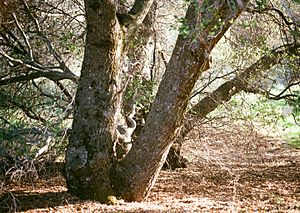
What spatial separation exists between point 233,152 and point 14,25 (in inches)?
279

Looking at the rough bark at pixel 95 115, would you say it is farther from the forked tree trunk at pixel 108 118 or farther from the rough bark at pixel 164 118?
the rough bark at pixel 164 118

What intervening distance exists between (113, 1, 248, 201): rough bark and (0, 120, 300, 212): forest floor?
313 millimetres

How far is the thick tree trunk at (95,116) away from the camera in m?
6.52

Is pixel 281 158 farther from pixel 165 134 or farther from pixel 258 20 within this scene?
pixel 165 134

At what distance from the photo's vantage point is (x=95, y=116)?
6570mm

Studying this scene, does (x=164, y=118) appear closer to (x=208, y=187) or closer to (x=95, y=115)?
(x=95, y=115)

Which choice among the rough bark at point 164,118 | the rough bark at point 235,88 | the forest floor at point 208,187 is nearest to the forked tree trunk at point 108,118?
the rough bark at point 164,118

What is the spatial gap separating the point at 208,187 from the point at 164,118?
8.26ft

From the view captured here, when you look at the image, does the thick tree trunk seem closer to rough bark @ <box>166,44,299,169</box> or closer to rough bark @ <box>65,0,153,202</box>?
rough bark @ <box>65,0,153,202</box>

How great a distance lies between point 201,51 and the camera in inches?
239

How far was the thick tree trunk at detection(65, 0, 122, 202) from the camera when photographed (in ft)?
21.4

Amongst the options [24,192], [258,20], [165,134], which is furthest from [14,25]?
[258,20]

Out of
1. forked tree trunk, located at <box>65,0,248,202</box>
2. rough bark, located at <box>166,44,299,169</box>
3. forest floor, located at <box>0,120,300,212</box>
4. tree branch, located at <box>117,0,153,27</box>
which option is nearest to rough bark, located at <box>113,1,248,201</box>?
forked tree trunk, located at <box>65,0,248,202</box>

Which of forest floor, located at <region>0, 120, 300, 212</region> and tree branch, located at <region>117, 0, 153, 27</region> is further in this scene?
tree branch, located at <region>117, 0, 153, 27</region>
